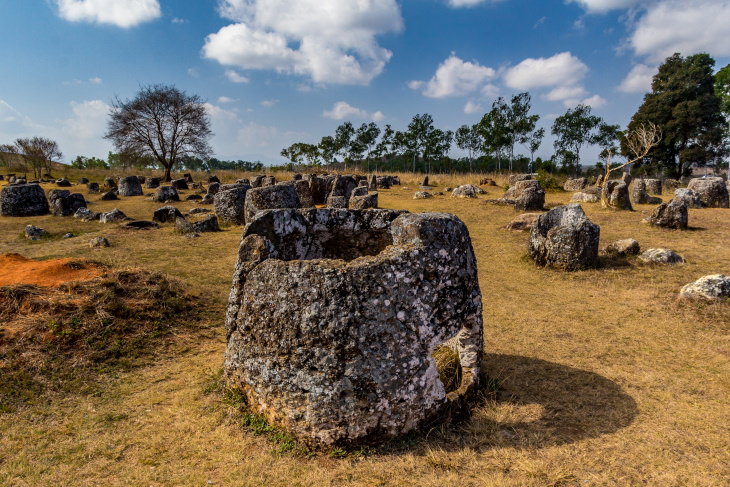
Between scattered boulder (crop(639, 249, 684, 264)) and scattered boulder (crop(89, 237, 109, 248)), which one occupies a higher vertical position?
scattered boulder (crop(89, 237, 109, 248))

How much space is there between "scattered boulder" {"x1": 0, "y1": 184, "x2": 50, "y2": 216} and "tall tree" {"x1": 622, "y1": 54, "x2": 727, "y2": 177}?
41530mm

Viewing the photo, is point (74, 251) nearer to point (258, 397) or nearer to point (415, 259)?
point (258, 397)

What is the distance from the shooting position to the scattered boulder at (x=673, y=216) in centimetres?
1288

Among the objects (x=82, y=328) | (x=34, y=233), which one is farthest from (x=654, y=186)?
(x=34, y=233)

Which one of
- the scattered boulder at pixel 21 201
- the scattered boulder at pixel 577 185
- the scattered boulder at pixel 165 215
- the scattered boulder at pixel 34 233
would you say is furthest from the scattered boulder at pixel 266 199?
the scattered boulder at pixel 577 185

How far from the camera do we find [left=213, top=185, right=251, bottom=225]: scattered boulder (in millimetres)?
15844

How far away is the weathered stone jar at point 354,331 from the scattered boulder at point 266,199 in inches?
403

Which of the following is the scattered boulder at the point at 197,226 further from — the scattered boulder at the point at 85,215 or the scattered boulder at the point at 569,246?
the scattered boulder at the point at 569,246

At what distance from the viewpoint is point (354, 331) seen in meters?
3.40

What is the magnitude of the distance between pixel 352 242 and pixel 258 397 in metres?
2.29

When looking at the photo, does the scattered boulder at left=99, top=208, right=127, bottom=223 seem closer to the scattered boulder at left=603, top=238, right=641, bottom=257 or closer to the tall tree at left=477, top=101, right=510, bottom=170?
the scattered boulder at left=603, top=238, right=641, bottom=257

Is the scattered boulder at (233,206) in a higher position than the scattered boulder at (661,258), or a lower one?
higher

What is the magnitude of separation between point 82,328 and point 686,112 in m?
44.5

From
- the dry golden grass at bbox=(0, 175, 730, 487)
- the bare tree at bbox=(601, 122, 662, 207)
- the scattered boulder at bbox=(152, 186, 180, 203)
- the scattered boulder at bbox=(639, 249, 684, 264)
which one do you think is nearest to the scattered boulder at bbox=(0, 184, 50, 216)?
the scattered boulder at bbox=(152, 186, 180, 203)
